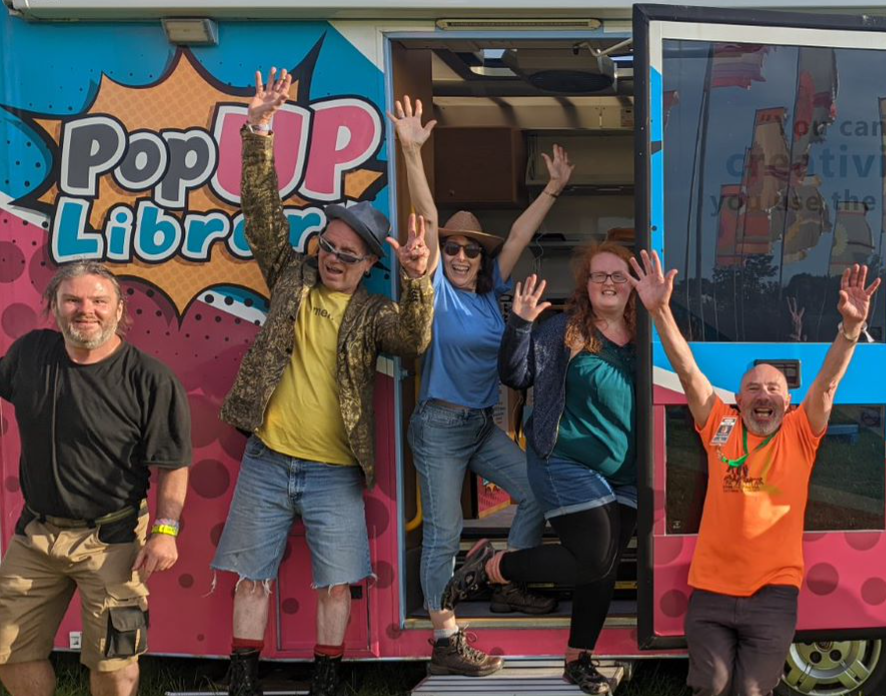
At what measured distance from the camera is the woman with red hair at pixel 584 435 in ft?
14.2

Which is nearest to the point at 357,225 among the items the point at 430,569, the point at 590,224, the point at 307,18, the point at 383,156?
the point at 383,156

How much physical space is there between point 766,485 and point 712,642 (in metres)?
0.56

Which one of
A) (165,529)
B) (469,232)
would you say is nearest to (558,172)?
(469,232)

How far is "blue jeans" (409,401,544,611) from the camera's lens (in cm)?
458

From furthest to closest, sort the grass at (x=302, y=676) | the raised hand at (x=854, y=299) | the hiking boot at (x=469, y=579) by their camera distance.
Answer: the grass at (x=302, y=676) < the hiking boot at (x=469, y=579) < the raised hand at (x=854, y=299)

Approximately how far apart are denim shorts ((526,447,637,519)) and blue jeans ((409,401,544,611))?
0.91ft

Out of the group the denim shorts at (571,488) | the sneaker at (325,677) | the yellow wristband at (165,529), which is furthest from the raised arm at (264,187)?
the sneaker at (325,677)

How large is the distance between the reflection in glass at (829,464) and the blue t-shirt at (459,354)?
0.75m

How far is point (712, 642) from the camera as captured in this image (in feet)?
12.8

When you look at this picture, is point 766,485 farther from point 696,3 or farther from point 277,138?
point 277,138

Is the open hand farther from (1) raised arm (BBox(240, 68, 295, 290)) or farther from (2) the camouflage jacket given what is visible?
(1) raised arm (BBox(240, 68, 295, 290))

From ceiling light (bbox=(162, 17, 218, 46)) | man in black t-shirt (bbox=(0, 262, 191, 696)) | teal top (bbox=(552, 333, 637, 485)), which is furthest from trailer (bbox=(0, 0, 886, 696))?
man in black t-shirt (bbox=(0, 262, 191, 696))

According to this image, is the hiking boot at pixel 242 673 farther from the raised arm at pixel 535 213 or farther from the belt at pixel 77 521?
the raised arm at pixel 535 213

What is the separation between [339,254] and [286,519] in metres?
1.02
